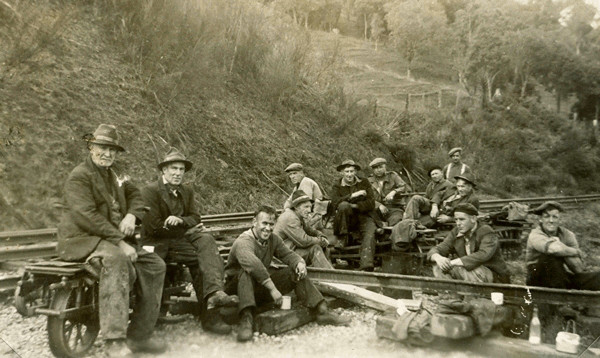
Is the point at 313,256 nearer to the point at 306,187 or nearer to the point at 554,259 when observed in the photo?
the point at 306,187

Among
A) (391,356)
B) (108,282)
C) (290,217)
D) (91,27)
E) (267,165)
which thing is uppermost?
(91,27)

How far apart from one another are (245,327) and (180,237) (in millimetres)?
1215

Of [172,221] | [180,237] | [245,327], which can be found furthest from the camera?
[180,237]

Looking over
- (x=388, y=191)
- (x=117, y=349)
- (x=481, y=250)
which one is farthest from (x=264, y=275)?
(x=388, y=191)

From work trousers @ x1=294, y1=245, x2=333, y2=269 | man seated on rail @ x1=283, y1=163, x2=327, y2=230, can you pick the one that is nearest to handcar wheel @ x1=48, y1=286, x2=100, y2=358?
work trousers @ x1=294, y1=245, x2=333, y2=269

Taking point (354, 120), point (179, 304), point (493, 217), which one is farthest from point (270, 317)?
point (354, 120)

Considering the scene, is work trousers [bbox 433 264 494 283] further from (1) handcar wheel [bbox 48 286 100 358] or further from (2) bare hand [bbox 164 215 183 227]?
(1) handcar wheel [bbox 48 286 100 358]

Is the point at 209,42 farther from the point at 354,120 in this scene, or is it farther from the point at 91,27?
the point at 354,120

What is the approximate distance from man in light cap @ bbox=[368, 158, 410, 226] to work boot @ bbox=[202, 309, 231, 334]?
4397 mm

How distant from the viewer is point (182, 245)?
17.3 ft

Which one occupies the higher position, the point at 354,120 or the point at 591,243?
the point at 354,120

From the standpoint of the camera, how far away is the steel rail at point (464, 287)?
485 cm

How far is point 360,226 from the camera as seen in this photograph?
7965 mm

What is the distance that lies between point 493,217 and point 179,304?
7.36 meters
